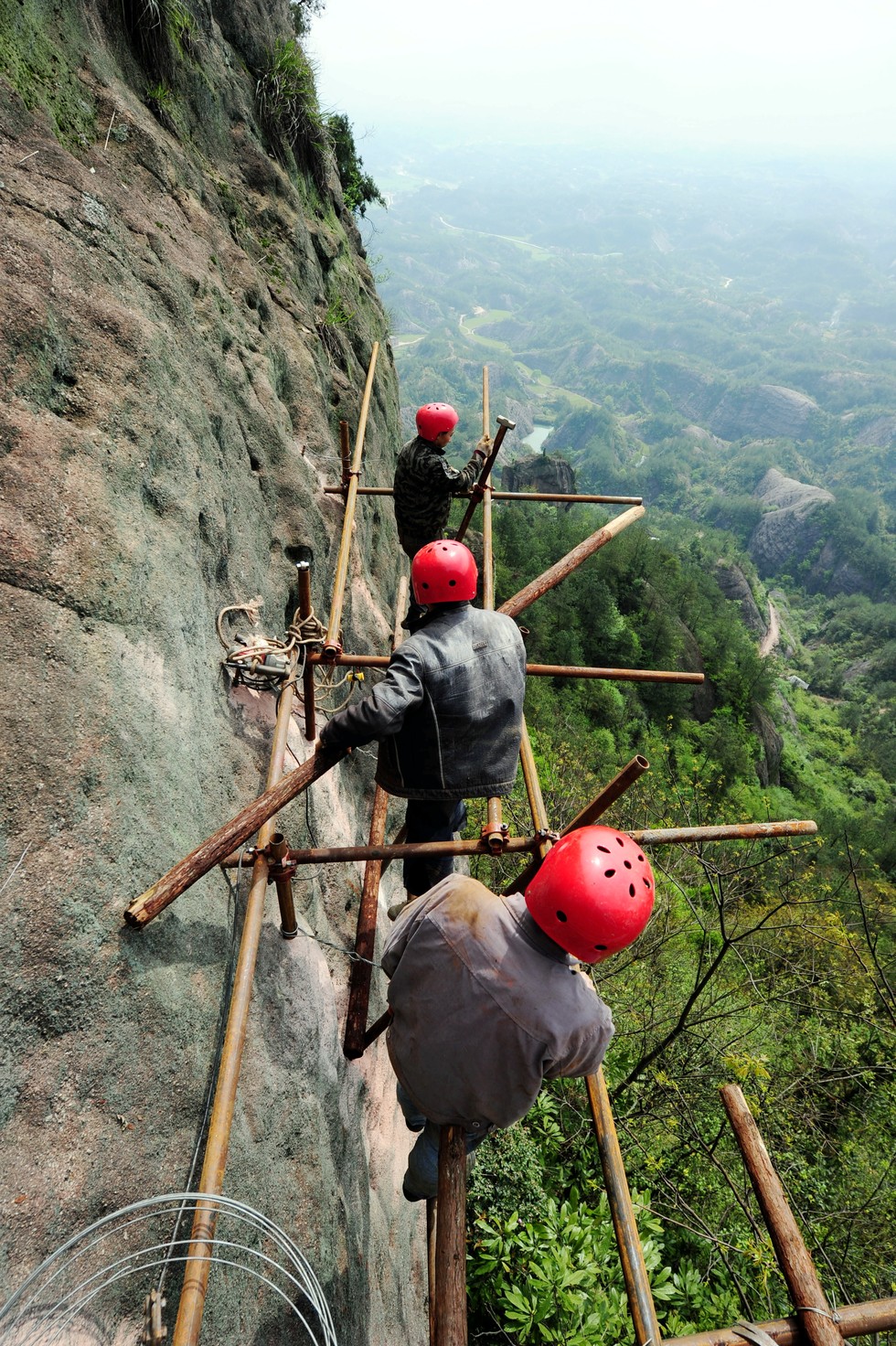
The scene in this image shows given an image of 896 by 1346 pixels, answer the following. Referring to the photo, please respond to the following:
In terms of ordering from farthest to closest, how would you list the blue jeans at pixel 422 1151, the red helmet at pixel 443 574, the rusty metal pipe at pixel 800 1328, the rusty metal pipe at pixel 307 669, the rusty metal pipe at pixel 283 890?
the rusty metal pipe at pixel 307 669 < the red helmet at pixel 443 574 < the rusty metal pipe at pixel 283 890 < the blue jeans at pixel 422 1151 < the rusty metal pipe at pixel 800 1328

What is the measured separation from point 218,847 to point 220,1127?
1017 millimetres

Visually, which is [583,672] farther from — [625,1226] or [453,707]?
[625,1226]

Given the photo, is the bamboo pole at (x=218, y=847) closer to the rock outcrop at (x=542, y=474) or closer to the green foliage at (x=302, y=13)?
the green foliage at (x=302, y=13)

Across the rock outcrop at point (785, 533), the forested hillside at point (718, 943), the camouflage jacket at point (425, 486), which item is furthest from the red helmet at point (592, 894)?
the rock outcrop at point (785, 533)

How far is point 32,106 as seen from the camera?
13.1 feet

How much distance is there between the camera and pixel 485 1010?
102 inches

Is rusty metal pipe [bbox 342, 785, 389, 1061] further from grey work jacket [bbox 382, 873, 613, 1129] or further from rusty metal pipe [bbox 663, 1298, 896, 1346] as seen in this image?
rusty metal pipe [bbox 663, 1298, 896, 1346]

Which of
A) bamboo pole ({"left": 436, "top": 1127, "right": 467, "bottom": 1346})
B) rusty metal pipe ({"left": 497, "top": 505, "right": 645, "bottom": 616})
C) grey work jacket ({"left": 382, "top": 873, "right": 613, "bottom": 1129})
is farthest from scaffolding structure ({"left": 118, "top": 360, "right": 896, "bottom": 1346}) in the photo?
rusty metal pipe ({"left": 497, "top": 505, "right": 645, "bottom": 616})

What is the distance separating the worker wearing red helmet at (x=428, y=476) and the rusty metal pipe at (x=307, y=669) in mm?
1372

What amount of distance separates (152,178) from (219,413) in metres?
2.05

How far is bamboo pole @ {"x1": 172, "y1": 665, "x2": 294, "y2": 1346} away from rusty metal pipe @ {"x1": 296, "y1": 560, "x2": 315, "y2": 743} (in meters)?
1.40

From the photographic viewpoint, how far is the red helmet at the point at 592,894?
2.33m

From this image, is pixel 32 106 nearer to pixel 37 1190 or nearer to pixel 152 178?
pixel 152 178

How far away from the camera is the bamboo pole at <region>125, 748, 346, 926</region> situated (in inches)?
101
